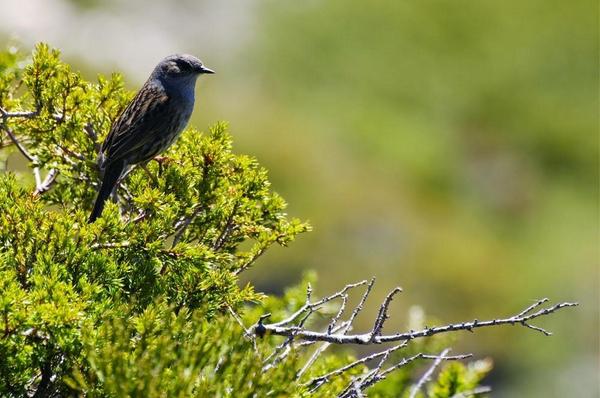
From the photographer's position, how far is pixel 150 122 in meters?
5.46

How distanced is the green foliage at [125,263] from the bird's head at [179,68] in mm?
942

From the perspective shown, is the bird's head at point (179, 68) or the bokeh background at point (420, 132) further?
the bokeh background at point (420, 132)

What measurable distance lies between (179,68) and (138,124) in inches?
34.6

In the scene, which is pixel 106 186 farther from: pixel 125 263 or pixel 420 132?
pixel 420 132

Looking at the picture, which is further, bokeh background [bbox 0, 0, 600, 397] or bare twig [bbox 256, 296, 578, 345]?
bokeh background [bbox 0, 0, 600, 397]

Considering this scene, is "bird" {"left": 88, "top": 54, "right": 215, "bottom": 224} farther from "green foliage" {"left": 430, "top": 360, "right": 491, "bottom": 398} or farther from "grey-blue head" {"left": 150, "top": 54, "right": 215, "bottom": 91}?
"green foliage" {"left": 430, "top": 360, "right": 491, "bottom": 398}

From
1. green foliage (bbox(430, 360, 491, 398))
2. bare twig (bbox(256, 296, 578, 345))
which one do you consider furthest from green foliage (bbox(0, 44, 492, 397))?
green foliage (bbox(430, 360, 491, 398))

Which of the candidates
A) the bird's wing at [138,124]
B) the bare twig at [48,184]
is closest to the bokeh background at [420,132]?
the bird's wing at [138,124]

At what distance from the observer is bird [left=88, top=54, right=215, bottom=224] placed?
186 inches

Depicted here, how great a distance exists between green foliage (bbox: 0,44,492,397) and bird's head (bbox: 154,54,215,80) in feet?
3.09

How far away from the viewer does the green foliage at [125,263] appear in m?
3.19

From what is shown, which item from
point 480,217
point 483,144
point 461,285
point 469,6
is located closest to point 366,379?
point 461,285

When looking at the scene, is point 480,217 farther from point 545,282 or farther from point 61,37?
point 61,37

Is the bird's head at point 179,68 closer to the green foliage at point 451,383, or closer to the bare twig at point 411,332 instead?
the green foliage at point 451,383
